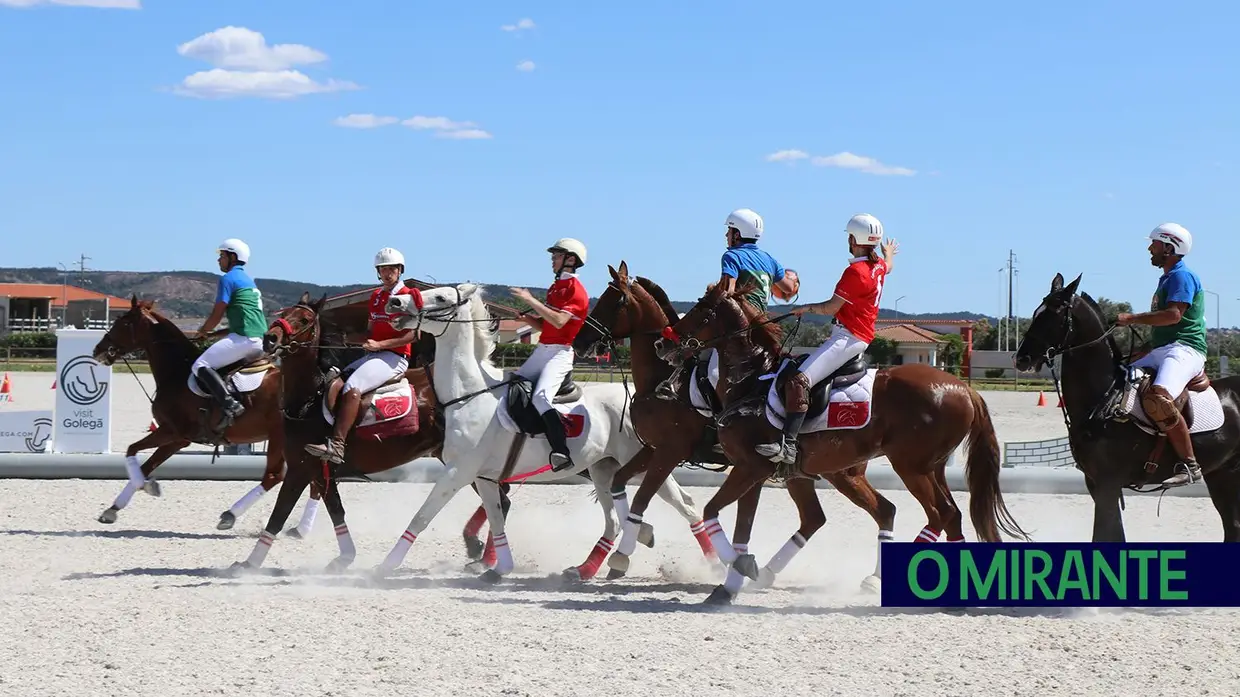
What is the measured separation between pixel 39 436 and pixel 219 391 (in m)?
5.77

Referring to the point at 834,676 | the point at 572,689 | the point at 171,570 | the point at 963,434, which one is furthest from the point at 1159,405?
the point at 171,570

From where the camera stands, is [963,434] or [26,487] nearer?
[963,434]

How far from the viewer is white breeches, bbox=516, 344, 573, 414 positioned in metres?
10.0

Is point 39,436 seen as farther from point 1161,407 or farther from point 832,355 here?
point 1161,407

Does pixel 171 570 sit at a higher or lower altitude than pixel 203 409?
lower

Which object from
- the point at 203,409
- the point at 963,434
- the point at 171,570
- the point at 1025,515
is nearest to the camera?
the point at 963,434

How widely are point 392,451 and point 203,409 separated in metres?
2.73

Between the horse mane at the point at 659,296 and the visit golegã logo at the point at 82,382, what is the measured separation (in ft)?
29.4

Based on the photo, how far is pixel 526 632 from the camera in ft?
25.1

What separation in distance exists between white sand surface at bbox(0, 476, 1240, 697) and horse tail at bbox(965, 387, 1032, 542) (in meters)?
1.08

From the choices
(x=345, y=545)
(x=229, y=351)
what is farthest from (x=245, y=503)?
(x=345, y=545)

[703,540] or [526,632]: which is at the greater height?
[703,540]

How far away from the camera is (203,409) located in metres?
12.5

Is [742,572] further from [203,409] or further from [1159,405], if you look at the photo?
[203,409]
